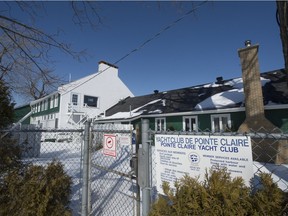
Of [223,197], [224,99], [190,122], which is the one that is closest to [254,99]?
[224,99]

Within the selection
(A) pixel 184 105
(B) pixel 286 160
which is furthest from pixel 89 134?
(A) pixel 184 105

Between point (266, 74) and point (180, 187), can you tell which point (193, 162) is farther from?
point (266, 74)

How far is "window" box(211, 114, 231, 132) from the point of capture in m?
13.3

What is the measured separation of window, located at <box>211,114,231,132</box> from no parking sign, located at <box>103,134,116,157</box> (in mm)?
10735

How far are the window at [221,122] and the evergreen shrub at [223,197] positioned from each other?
11.5m

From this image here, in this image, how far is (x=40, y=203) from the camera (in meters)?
3.25

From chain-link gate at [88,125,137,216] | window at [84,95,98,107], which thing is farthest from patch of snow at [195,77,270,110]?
window at [84,95,98,107]

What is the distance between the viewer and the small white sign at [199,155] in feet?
6.46

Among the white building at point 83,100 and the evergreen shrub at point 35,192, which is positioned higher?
the white building at point 83,100

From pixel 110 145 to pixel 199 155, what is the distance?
169cm

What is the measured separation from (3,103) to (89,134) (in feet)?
6.14

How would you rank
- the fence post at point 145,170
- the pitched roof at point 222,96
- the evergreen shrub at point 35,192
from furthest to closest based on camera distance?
the pitched roof at point 222,96 → the evergreen shrub at point 35,192 → the fence post at point 145,170

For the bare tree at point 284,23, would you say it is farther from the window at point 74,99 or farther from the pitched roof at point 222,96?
the window at point 74,99

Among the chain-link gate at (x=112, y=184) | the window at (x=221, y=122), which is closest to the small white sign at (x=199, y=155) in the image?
the chain-link gate at (x=112, y=184)
